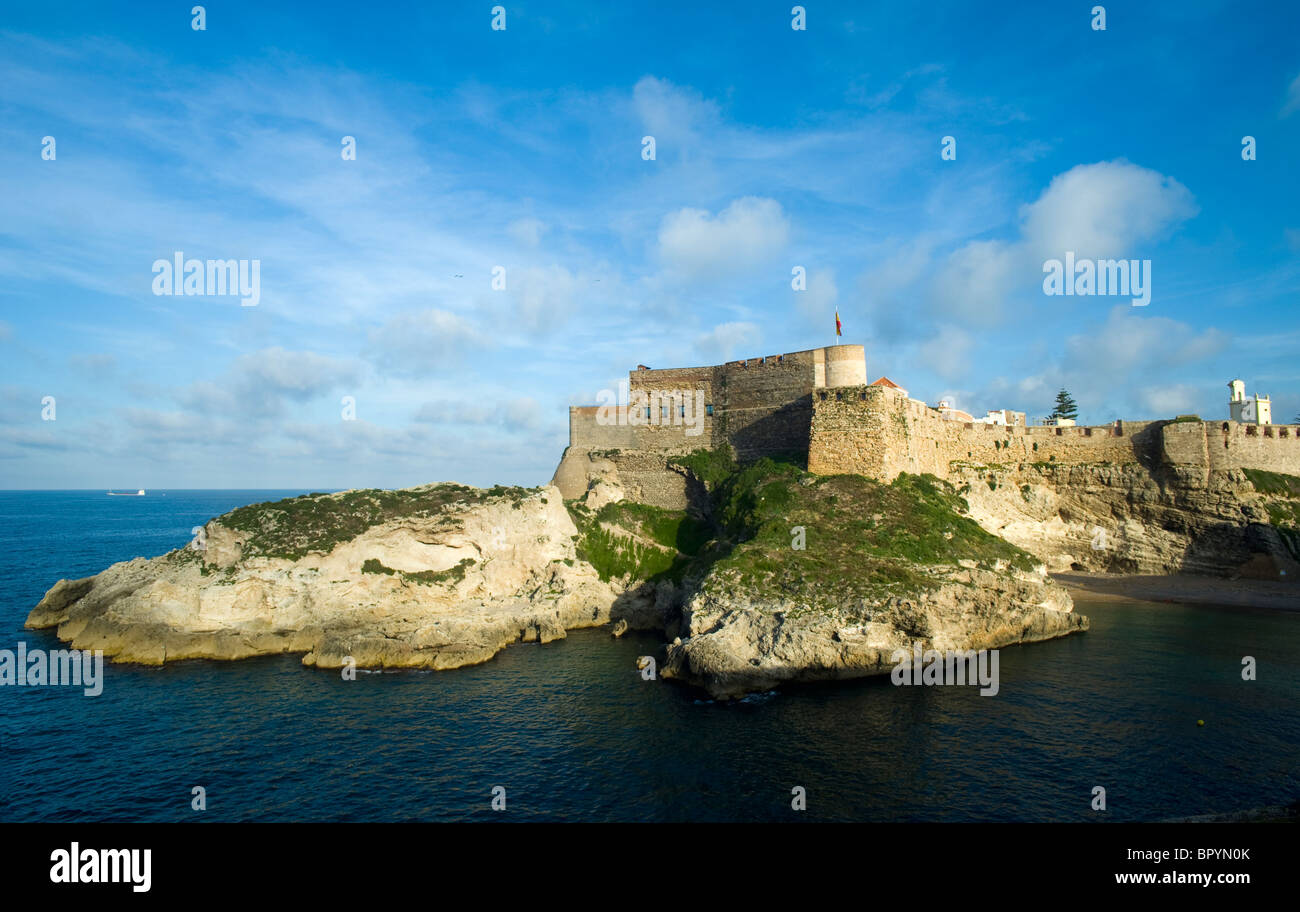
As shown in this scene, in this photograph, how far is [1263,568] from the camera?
39.7 meters

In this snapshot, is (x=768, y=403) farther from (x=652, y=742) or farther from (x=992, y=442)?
(x=652, y=742)

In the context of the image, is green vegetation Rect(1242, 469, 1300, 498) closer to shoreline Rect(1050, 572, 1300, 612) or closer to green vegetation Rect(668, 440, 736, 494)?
shoreline Rect(1050, 572, 1300, 612)

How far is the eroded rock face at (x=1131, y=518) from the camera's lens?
40.2 m

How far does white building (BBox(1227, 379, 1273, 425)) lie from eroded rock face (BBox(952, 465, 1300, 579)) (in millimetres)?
8615

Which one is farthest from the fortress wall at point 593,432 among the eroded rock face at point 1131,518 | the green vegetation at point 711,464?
the eroded rock face at point 1131,518

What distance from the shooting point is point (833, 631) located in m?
26.5

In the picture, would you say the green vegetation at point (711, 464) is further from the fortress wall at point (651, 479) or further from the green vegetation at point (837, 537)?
the green vegetation at point (837, 537)

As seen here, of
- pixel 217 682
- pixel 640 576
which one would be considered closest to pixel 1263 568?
pixel 640 576

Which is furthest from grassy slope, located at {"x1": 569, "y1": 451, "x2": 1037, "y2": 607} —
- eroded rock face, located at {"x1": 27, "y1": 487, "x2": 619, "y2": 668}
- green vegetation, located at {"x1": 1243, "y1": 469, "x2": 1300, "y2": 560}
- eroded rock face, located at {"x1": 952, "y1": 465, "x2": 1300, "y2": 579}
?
green vegetation, located at {"x1": 1243, "y1": 469, "x2": 1300, "y2": 560}

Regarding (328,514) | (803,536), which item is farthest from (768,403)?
(328,514)

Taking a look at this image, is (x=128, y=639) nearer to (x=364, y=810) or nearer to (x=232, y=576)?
(x=232, y=576)

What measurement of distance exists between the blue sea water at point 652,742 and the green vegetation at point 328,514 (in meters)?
6.84
